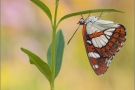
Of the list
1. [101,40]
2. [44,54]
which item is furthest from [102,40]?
[44,54]

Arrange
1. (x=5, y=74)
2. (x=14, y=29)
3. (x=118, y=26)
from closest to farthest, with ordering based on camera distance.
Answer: (x=118, y=26) < (x=5, y=74) < (x=14, y=29)

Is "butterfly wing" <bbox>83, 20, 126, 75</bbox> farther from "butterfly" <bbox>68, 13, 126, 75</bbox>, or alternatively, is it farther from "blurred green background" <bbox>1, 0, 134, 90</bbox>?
"blurred green background" <bbox>1, 0, 134, 90</bbox>

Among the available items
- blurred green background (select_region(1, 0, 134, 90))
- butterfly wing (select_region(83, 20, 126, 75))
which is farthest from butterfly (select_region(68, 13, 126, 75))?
blurred green background (select_region(1, 0, 134, 90))

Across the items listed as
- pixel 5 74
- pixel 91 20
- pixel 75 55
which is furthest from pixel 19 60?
pixel 91 20

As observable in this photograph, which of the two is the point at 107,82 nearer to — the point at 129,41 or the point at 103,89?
the point at 103,89

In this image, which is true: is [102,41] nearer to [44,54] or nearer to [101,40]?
[101,40]
